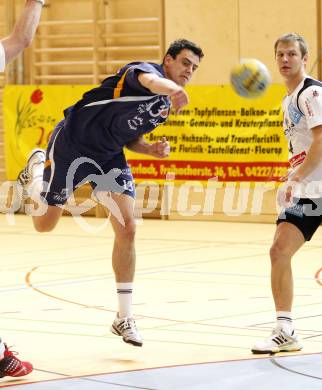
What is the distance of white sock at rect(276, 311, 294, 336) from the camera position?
21.2 feet

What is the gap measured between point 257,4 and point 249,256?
500cm

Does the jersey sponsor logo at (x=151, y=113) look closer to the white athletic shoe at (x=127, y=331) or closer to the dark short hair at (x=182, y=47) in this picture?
the dark short hair at (x=182, y=47)

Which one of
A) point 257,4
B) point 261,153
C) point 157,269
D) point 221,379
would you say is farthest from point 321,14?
point 221,379

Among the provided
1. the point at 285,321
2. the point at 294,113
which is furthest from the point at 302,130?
the point at 285,321

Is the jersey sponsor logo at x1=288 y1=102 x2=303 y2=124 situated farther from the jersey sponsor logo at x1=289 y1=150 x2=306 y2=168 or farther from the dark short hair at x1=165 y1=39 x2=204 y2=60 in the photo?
the dark short hair at x1=165 y1=39 x2=204 y2=60

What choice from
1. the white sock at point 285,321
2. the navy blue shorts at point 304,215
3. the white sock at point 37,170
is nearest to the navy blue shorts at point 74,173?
the white sock at point 37,170

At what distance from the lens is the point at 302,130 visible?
21.2 ft

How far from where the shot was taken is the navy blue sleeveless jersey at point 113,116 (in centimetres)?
673

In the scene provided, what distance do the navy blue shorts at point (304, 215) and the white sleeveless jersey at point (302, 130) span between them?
4 cm

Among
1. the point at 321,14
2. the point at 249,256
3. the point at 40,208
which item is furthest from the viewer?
the point at 321,14

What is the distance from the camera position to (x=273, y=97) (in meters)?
15.2

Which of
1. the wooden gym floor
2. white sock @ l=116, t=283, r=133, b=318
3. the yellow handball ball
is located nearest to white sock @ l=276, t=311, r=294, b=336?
the wooden gym floor

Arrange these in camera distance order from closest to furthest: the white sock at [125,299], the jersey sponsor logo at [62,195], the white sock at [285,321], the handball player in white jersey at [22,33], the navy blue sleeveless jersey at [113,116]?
the handball player in white jersey at [22,33] → the white sock at [285,321] → the navy blue sleeveless jersey at [113,116] → the white sock at [125,299] → the jersey sponsor logo at [62,195]

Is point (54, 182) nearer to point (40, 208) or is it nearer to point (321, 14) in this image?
point (40, 208)
